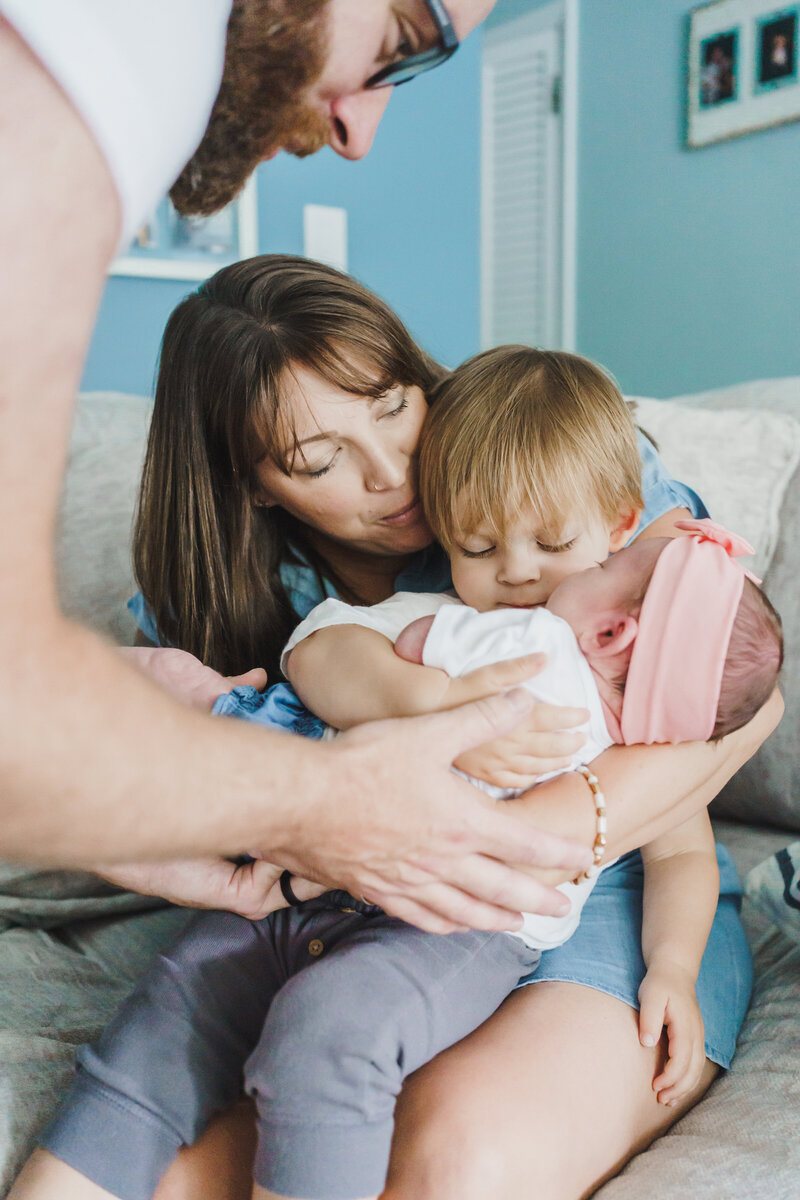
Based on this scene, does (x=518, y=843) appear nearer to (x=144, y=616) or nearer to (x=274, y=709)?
(x=274, y=709)

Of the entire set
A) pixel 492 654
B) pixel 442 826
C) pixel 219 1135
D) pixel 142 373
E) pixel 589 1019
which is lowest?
pixel 219 1135

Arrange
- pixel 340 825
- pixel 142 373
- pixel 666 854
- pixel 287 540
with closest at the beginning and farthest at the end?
pixel 340 825 → pixel 666 854 → pixel 287 540 → pixel 142 373

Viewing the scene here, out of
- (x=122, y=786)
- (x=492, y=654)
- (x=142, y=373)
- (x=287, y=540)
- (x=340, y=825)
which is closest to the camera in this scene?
(x=122, y=786)

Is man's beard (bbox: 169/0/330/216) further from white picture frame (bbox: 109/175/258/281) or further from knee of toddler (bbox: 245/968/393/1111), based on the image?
white picture frame (bbox: 109/175/258/281)

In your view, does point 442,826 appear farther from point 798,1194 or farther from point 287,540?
point 287,540

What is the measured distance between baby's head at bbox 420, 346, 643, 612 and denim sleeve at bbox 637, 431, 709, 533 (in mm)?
42

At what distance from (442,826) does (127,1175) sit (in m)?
0.43

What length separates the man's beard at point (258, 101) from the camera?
728mm

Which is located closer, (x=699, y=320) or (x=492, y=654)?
(x=492, y=654)

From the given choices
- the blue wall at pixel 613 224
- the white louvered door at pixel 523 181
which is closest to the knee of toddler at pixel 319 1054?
the blue wall at pixel 613 224

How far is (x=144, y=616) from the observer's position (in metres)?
1.40

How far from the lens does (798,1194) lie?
816 mm

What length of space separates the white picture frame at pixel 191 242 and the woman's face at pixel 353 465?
1.29 metres

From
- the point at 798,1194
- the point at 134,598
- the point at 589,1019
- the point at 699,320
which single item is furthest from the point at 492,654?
the point at 699,320
